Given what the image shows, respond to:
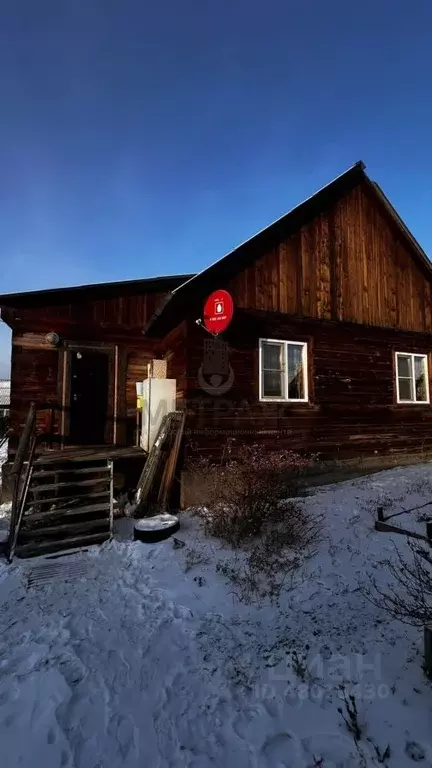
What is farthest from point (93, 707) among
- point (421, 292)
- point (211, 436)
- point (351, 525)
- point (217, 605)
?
point (421, 292)

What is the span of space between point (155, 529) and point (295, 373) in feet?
18.1

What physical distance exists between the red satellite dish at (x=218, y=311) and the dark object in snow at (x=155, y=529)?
4.20 m

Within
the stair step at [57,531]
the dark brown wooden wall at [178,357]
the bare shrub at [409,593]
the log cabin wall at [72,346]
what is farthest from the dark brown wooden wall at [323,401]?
the bare shrub at [409,593]

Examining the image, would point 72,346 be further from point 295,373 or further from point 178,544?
point 178,544

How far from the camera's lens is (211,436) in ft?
Result: 28.4

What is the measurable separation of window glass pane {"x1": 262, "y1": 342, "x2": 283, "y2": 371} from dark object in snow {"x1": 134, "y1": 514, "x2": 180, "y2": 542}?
180 inches

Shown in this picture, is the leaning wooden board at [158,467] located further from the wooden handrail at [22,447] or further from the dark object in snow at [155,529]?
the wooden handrail at [22,447]

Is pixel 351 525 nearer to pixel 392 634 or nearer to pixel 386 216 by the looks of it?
pixel 392 634

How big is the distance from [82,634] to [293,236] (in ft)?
32.2

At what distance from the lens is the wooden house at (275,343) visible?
29.5 feet

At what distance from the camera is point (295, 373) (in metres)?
9.88

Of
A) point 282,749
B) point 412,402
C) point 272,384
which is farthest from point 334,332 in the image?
point 282,749

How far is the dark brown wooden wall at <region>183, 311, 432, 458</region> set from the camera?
8.75 m

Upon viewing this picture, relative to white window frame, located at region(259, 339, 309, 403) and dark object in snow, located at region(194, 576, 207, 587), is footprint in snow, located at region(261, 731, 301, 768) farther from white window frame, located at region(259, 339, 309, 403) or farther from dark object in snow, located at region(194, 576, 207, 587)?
white window frame, located at region(259, 339, 309, 403)
